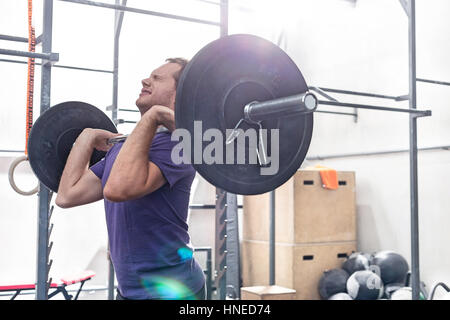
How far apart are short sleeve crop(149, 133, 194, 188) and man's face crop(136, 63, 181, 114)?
14 centimetres

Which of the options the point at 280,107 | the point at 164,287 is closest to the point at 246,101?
the point at 280,107

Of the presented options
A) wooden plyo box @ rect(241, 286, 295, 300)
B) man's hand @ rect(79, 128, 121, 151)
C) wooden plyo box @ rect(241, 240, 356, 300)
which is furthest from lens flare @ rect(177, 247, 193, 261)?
wooden plyo box @ rect(241, 240, 356, 300)

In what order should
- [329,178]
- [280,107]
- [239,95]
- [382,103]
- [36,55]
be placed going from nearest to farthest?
[280,107]
[239,95]
[36,55]
[329,178]
[382,103]

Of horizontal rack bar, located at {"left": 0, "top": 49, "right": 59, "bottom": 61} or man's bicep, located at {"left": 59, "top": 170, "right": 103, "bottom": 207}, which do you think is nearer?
man's bicep, located at {"left": 59, "top": 170, "right": 103, "bottom": 207}

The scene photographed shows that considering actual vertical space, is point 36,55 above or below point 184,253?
above

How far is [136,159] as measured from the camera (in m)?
1.07

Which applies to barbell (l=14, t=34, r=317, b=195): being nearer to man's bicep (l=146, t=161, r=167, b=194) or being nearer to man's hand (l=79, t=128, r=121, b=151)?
man's bicep (l=146, t=161, r=167, b=194)

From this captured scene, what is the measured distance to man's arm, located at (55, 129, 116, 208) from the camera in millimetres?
1319

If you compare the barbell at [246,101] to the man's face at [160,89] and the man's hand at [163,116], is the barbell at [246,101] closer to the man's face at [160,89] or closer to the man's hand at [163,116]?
the man's hand at [163,116]

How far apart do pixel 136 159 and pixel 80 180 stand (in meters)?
0.35

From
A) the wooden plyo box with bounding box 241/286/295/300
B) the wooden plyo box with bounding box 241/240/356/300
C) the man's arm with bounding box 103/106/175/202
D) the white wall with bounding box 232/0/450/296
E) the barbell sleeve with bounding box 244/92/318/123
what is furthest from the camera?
the wooden plyo box with bounding box 241/240/356/300

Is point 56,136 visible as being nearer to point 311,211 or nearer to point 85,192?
point 85,192

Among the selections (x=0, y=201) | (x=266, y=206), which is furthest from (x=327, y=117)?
(x=0, y=201)
